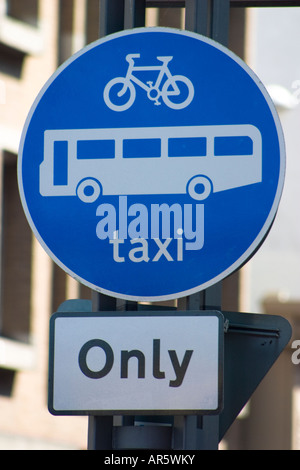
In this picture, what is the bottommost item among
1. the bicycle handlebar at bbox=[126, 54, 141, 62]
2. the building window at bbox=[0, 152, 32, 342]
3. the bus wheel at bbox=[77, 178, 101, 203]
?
the bus wheel at bbox=[77, 178, 101, 203]

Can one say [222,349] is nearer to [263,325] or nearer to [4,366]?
[263,325]

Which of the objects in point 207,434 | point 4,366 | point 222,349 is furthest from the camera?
point 4,366

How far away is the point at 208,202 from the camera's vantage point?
372cm

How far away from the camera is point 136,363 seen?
3.62 metres

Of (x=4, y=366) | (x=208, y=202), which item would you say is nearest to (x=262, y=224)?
(x=208, y=202)

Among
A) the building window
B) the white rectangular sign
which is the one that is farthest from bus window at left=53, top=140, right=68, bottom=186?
the building window

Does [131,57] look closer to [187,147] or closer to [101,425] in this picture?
[187,147]

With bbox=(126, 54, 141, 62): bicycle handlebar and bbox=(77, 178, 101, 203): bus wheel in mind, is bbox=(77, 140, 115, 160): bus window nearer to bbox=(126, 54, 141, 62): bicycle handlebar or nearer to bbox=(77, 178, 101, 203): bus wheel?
bbox=(77, 178, 101, 203): bus wheel

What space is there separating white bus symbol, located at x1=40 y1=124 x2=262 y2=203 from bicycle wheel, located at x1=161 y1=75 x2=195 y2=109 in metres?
0.08

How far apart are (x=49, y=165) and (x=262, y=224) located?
66 centimetres

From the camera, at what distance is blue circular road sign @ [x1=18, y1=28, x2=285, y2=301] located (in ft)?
12.2

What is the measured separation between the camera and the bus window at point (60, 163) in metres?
3.83

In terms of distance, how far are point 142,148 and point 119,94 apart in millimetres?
199

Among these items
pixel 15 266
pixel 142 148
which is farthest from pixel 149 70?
pixel 15 266
